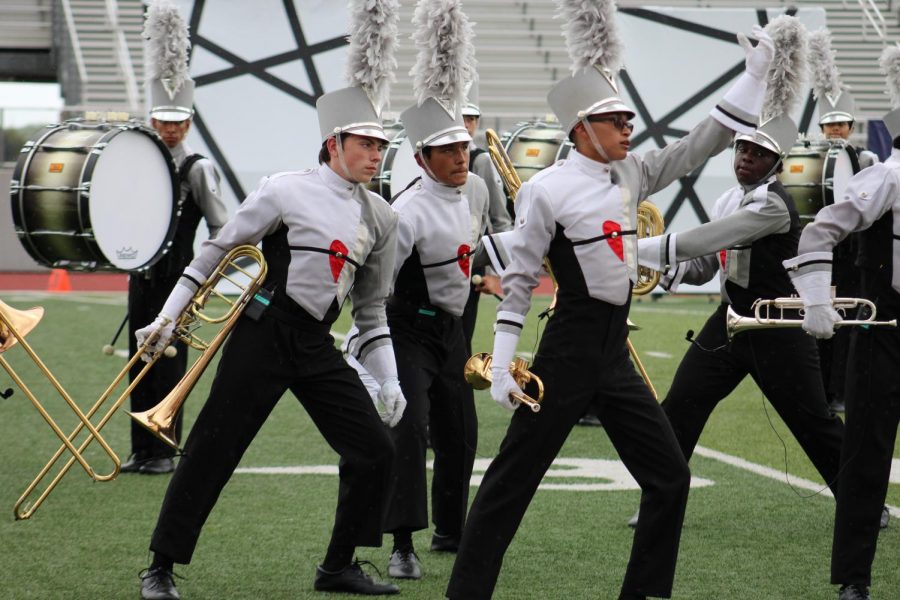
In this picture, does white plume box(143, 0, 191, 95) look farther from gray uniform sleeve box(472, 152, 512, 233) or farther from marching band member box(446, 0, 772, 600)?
marching band member box(446, 0, 772, 600)

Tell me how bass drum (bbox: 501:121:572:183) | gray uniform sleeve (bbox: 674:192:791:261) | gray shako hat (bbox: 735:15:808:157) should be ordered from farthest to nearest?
1. bass drum (bbox: 501:121:572:183)
2. gray shako hat (bbox: 735:15:808:157)
3. gray uniform sleeve (bbox: 674:192:791:261)

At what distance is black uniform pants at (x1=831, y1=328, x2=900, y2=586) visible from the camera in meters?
4.45

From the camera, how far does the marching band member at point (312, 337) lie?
4.48 metres

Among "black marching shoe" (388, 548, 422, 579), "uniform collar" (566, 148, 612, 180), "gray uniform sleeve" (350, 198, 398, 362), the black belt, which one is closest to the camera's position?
"uniform collar" (566, 148, 612, 180)

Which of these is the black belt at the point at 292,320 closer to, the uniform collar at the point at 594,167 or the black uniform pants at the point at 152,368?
the uniform collar at the point at 594,167

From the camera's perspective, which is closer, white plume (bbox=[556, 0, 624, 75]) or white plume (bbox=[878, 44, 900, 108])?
white plume (bbox=[556, 0, 624, 75])

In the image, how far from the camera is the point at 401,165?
7828 mm

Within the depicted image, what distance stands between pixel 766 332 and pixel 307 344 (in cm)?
177

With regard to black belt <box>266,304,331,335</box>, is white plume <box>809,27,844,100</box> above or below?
above

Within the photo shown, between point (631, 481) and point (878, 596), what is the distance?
206cm

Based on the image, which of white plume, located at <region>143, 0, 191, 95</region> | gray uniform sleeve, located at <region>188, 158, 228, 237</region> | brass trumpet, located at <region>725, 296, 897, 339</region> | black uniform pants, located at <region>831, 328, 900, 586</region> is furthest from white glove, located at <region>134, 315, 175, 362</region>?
white plume, located at <region>143, 0, 191, 95</region>

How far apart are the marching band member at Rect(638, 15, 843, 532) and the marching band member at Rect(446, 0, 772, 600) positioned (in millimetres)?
1028

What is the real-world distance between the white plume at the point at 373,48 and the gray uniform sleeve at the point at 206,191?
2.22 metres

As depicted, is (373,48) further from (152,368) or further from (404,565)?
(152,368)
